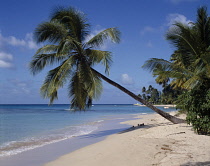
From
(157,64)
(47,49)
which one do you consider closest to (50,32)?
(47,49)

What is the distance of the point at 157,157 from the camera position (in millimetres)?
5676

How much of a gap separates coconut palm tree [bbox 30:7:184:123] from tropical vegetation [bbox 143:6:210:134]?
2491 millimetres

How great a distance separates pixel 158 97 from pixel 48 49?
299 feet

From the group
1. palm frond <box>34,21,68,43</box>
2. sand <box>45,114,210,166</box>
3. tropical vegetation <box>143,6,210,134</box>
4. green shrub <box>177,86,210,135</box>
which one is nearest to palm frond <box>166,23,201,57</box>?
tropical vegetation <box>143,6,210,134</box>

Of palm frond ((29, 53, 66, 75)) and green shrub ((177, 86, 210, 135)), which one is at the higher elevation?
palm frond ((29, 53, 66, 75))

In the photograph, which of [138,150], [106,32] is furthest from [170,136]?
[106,32]

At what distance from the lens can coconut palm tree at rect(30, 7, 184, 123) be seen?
9538mm

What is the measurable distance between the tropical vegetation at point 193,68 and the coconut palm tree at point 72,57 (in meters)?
2.49

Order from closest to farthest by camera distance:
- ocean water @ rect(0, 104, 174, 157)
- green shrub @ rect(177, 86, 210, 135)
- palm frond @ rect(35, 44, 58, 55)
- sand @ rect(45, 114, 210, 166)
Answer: sand @ rect(45, 114, 210, 166) → green shrub @ rect(177, 86, 210, 135) → ocean water @ rect(0, 104, 174, 157) → palm frond @ rect(35, 44, 58, 55)

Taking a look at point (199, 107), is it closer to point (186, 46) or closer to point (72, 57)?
point (186, 46)

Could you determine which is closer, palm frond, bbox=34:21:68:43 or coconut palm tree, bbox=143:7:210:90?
coconut palm tree, bbox=143:7:210:90

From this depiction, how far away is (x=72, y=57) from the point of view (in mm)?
10281

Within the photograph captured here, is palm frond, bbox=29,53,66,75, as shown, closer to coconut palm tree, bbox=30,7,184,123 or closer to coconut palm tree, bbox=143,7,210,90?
coconut palm tree, bbox=30,7,184,123

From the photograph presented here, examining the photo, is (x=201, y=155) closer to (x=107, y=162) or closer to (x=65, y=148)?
(x=107, y=162)
